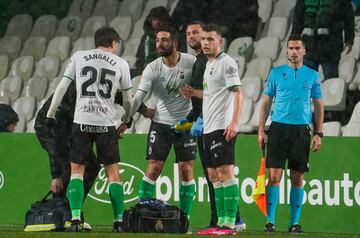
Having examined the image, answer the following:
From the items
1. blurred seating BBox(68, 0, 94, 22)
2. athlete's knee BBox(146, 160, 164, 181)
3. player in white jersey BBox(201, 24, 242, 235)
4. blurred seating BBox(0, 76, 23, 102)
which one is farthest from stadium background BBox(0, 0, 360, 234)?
blurred seating BBox(68, 0, 94, 22)

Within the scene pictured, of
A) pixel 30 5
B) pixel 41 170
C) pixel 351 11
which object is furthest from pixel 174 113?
pixel 30 5

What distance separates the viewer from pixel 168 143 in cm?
1149

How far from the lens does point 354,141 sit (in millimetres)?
12422

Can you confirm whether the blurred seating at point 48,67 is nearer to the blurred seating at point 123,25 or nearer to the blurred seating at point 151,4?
the blurred seating at point 123,25

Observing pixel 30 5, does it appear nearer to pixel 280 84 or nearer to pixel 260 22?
pixel 260 22

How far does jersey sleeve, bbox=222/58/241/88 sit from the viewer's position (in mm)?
10523

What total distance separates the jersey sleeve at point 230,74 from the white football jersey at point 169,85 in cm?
91

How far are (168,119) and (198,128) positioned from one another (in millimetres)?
504

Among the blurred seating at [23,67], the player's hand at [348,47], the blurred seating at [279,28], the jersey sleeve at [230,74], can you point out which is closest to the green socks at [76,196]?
the jersey sleeve at [230,74]

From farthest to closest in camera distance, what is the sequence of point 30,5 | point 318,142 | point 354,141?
1. point 30,5
2. point 354,141
3. point 318,142

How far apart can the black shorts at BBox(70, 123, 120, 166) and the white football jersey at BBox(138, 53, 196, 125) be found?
0.82 meters

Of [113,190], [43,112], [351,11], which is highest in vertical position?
[351,11]

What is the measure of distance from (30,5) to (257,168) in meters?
8.22

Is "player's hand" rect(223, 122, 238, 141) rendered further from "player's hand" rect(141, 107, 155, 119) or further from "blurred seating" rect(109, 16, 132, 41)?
"blurred seating" rect(109, 16, 132, 41)
